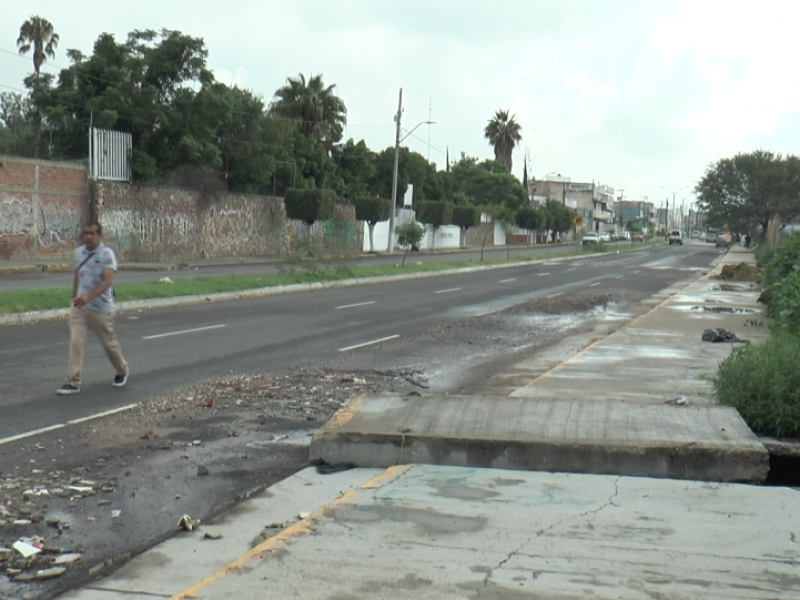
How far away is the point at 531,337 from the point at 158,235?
101ft

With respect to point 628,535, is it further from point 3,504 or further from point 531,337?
point 531,337

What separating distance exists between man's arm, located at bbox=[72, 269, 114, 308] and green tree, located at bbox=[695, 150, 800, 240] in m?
77.3

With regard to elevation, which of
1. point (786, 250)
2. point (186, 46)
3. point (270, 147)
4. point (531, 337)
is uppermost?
point (186, 46)


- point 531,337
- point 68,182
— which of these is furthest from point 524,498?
point 68,182

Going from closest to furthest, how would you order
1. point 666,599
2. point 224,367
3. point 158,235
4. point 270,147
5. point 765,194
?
point 666,599, point 224,367, point 158,235, point 270,147, point 765,194

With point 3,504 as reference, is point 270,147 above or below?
above

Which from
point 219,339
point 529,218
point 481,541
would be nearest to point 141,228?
point 219,339

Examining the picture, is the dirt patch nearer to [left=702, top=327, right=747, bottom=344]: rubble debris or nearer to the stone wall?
the stone wall

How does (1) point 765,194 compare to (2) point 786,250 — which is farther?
(1) point 765,194

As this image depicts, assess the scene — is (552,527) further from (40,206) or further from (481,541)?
(40,206)

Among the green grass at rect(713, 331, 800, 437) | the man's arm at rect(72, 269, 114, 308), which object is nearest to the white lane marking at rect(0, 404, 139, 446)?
the man's arm at rect(72, 269, 114, 308)

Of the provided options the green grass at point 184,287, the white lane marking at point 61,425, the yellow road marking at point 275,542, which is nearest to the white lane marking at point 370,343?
the white lane marking at point 61,425

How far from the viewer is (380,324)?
19641 millimetres

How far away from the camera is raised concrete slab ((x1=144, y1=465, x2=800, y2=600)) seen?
4906 mm
